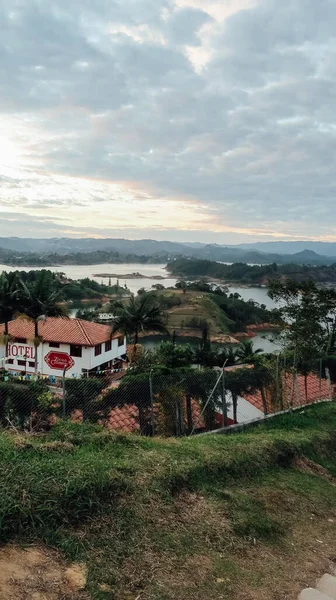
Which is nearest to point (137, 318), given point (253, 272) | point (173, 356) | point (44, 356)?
point (173, 356)

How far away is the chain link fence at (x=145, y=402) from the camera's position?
7.02 meters

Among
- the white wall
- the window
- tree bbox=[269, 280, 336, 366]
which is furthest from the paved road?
the window

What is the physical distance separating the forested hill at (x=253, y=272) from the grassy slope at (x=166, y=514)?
107 meters

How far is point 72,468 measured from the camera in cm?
420

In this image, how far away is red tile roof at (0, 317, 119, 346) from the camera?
2545 cm

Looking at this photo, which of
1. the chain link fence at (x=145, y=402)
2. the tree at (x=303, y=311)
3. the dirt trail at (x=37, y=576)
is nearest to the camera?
the dirt trail at (x=37, y=576)

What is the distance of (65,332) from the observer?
2634cm

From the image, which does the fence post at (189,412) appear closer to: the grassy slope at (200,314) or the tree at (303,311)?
the tree at (303,311)

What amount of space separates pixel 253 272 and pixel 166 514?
14159 cm

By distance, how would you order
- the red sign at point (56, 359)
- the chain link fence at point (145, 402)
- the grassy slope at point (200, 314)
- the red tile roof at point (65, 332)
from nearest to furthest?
1. the chain link fence at point (145, 402)
2. the red tile roof at point (65, 332)
3. the red sign at point (56, 359)
4. the grassy slope at point (200, 314)

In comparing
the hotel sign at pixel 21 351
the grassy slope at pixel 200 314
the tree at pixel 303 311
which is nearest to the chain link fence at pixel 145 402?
the tree at pixel 303 311

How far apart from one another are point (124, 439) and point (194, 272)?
174 m

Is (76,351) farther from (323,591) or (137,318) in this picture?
(323,591)

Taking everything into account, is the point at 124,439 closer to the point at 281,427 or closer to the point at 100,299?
the point at 281,427
